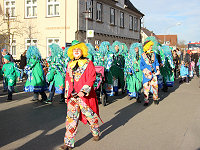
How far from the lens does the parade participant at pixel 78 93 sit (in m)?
4.75

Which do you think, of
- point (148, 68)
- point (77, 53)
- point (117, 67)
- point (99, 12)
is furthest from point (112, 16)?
point (77, 53)

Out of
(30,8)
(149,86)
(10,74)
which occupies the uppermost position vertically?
(30,8)

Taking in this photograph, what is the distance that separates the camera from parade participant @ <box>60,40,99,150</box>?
187 inches

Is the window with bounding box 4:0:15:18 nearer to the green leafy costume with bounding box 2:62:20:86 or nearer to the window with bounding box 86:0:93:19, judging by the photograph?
the window with bounding box 86:0:93:19

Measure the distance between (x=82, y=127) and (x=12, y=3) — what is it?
21018 millimetres

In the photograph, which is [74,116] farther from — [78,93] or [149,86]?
[149,86]

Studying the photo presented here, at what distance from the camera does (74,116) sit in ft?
15.9

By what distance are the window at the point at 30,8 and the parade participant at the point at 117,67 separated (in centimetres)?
1514

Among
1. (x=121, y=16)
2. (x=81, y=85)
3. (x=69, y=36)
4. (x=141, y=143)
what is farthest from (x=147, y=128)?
(x=121, y=16)

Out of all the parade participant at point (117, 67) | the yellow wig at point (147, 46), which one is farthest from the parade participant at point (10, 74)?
the yellow wig at point (147, 46)

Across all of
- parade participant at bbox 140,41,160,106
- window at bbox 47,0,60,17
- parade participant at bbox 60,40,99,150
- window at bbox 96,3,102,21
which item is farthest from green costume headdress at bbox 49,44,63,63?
window at bbox 96,3,102,21

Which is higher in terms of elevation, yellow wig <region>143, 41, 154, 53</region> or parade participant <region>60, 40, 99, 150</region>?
yellow wig <region>143, 41, 154, 53</region>

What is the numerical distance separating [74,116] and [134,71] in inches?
205

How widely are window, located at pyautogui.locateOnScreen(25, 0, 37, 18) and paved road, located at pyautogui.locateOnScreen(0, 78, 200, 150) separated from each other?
52.3 feet
